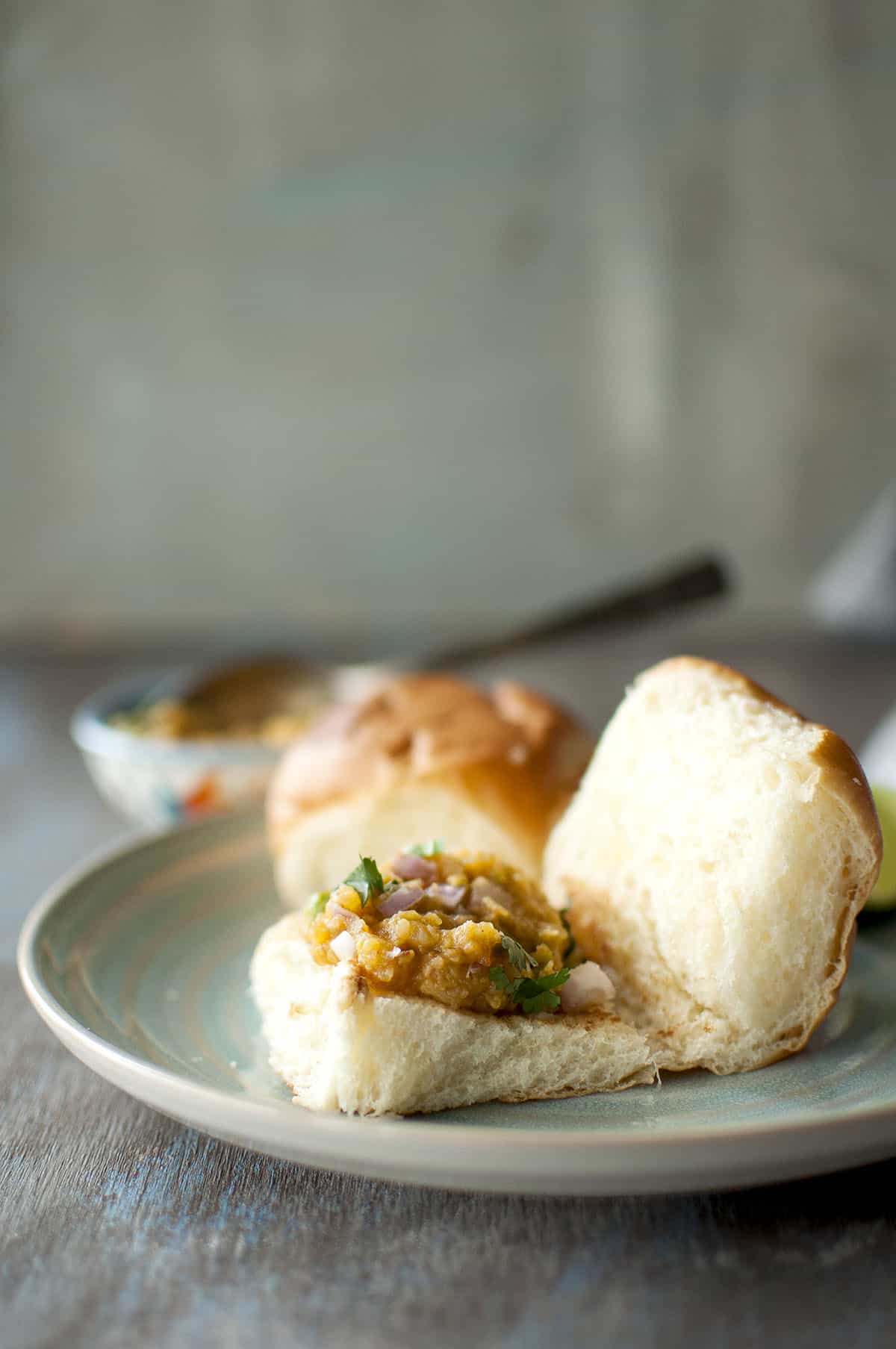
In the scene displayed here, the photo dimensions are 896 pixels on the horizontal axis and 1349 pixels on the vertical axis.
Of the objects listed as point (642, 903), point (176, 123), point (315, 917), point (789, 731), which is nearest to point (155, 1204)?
point (315, 917)

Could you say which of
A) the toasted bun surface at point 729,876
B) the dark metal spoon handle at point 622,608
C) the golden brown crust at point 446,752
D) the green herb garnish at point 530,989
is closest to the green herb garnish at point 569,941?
the toasted bun surface at point 729,876

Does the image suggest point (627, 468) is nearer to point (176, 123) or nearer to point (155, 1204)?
point (176, 123)

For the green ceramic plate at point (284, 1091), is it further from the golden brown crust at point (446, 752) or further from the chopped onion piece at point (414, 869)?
the chopped onion piece at point (414, 869)

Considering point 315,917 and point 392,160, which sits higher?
point 392,160

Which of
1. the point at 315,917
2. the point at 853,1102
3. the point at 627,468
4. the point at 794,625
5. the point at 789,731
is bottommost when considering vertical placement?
the point at 794,625

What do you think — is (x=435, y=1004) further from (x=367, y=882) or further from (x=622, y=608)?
(x=622, y=608)

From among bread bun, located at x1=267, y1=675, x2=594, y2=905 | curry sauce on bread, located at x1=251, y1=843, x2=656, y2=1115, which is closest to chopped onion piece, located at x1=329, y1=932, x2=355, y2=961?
curry sauce on bread, located at x1=251, y1=843, x2=656, y2=1115

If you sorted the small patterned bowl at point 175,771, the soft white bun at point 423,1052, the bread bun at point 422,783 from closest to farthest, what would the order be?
the soft white bun at point 423,1052 < the bread bun at point 422,783 < the small patterned bowl at point 175,771

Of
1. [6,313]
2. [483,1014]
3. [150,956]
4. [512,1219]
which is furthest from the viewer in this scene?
[6,313]
